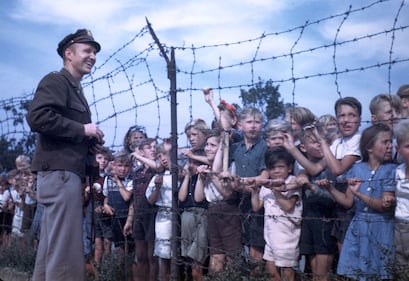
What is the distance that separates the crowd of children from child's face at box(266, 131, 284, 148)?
0.03ft

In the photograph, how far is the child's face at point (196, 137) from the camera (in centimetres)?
552

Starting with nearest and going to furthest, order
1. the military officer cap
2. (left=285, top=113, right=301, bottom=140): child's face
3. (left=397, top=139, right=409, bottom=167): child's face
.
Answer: (left=397, top=139, right=409, bottom=167): child's face
the military officer cap
(left=285, top=113, right=301, bottom=140): child's face

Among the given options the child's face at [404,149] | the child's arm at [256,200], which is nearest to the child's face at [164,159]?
the child's arm at [256,200]

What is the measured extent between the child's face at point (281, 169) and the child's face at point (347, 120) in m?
0.49

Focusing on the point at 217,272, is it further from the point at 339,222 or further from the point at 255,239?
the point at 339,222

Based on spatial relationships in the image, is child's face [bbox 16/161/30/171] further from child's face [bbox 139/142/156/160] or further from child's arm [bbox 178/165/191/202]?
child's arm [bbox 178/165/191/202]

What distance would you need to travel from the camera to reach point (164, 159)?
5496mm

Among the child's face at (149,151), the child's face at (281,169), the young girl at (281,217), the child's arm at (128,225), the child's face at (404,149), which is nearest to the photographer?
the child's face at (404,149)

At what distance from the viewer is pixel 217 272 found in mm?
4742

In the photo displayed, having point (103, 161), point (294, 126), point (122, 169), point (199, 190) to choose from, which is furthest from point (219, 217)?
point (103, 161)

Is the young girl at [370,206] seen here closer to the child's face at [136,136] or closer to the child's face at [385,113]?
the child's face at [385,113]

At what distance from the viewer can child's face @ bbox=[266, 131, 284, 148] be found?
4756 mm

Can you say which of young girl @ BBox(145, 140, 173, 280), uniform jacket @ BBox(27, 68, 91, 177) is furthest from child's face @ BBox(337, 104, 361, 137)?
uniform jacket @ BBox(27, 68, 91, 177)

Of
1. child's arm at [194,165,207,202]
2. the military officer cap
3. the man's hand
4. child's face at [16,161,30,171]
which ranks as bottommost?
child's arm at [194,165,207,202]
